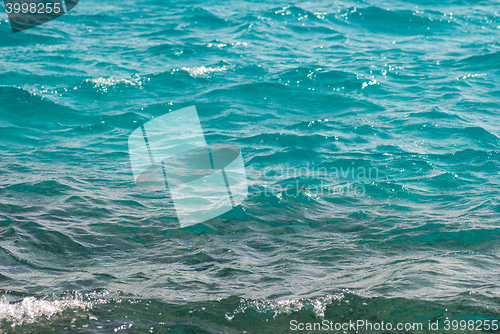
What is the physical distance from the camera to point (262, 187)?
681cm

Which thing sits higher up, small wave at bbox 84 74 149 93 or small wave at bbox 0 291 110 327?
small wave at bbox 0 291 110 327

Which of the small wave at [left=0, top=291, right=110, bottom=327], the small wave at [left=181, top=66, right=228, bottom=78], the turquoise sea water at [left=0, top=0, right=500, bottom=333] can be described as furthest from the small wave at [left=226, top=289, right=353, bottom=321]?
the small wave at [left=181, top=66, right=228, bottom=78]

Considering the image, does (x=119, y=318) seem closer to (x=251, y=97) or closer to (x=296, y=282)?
(x=296, y=282)

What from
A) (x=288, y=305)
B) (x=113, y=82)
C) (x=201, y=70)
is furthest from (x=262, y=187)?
(x=201, y=70)

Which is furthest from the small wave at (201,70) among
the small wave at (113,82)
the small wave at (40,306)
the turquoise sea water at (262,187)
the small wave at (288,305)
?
the small wave at (288,305)

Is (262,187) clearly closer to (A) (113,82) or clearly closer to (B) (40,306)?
(B) (40,306)

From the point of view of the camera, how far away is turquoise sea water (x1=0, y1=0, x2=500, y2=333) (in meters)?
3.71

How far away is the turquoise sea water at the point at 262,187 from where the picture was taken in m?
3.71

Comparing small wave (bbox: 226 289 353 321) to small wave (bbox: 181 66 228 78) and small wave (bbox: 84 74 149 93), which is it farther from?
small wave (bbox: 181 66 228 78)

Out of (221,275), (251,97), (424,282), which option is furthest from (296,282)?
(251,97)

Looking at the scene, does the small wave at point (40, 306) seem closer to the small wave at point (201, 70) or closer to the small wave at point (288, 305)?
the small wave at point (288, 305)

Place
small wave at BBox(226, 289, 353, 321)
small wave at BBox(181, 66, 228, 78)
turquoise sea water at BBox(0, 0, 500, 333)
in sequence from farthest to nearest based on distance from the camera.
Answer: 1. small wave at BBox(181, 66, 228, 78)
2. turquoise sea water at BBox(0, 0, 500, 333)
3. small wave at BBox(226, 289, 353, 321)

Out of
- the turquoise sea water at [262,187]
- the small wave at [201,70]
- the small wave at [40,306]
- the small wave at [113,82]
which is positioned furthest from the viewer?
the small wave at [201,70]

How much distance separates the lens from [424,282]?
12.9ft
